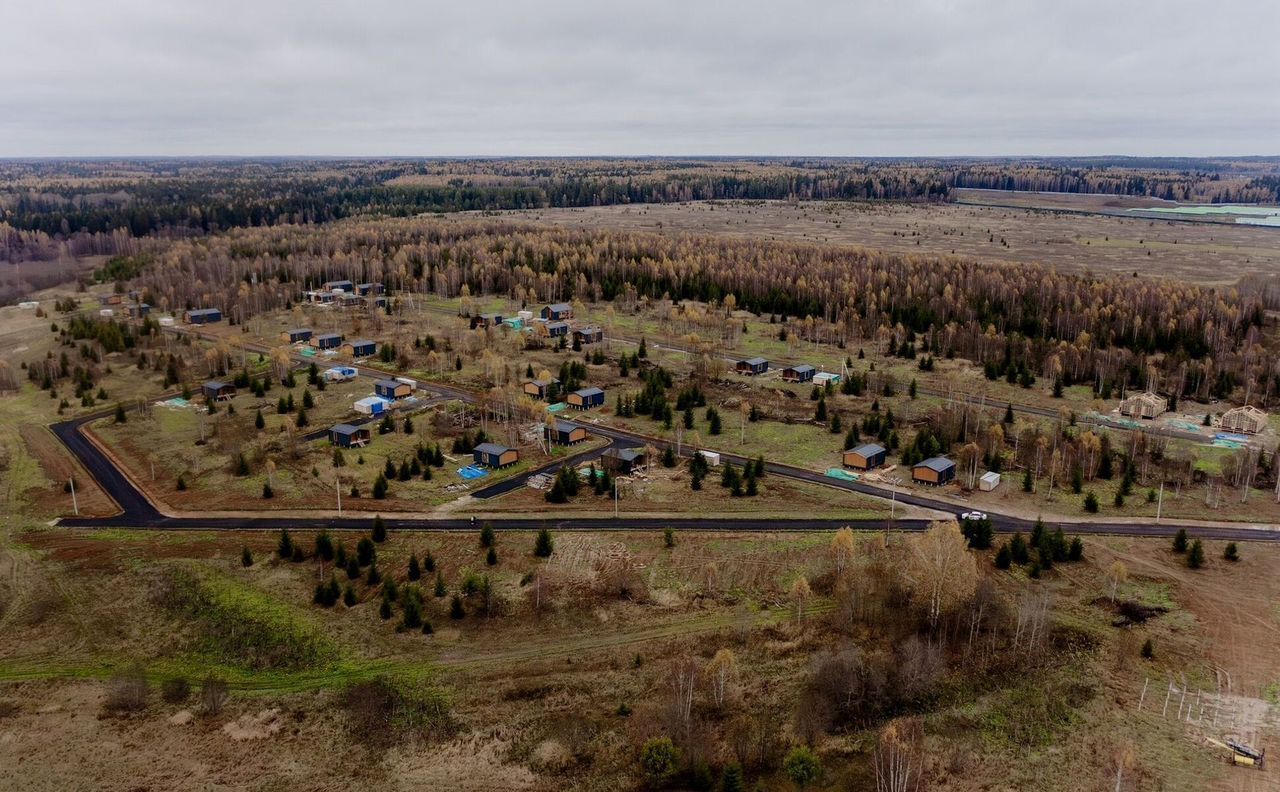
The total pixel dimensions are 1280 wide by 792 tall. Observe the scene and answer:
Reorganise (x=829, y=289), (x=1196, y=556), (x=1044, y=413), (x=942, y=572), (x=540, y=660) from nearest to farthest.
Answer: (x=540, y=660), (x=942, y=572), (x=1196, y=556), (x=1044, y=413), (x=829, y=289)

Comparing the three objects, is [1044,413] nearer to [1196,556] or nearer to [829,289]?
[1196,556]

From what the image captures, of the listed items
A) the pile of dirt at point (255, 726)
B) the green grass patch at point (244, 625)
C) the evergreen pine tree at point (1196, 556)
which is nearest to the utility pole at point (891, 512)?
the evergreen pine tree at point (1196, 556)

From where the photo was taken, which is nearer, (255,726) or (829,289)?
(255,726)

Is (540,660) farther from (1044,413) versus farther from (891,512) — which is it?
(1044,413)

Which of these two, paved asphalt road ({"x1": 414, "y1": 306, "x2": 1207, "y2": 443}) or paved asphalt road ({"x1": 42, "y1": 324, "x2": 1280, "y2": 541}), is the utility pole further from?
paved asphalt road ({"x1": 414, "y1": 306, "x2": 1207, "y2": 443})

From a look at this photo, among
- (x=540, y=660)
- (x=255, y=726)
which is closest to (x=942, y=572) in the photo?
(x=540, y=660)

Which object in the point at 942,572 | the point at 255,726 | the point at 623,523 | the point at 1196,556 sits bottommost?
the point at 255,726

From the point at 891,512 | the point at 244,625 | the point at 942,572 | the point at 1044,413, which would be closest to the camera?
the point at 942,572

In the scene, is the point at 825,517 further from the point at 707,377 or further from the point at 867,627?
the point at 707,377

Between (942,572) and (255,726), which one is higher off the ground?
(942,572)
